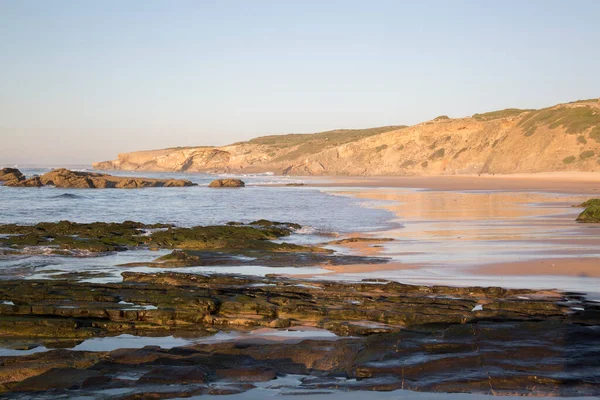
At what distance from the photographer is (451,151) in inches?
2963

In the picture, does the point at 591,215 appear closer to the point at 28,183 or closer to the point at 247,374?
the point at 247,374

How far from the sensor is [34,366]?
5.08 metres

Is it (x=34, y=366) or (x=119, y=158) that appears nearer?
(x=34, y=366)

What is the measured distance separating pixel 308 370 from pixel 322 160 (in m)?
87.5

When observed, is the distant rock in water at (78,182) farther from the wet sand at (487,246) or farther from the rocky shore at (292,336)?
the rocky shore at (292,336)

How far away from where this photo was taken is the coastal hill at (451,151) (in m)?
57.0

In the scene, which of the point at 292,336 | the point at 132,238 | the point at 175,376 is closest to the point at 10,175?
the point at 132,238

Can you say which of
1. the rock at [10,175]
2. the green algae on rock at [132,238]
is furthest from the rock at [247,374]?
the rock at [10,175]

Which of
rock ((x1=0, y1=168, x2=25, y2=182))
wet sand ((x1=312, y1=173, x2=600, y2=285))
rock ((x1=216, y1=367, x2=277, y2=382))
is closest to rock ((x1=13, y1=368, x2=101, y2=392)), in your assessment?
rock ((x1=216, y1=367, x2=277, y2=382))

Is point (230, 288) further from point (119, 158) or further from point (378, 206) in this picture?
point (119, 158)

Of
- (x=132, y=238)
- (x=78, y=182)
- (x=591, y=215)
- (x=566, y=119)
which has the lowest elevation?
(x=591, y=215)

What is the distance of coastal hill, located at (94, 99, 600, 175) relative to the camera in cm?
5700

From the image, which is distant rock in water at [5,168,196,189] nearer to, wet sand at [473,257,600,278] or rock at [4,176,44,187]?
rock at [4,176,44,187]

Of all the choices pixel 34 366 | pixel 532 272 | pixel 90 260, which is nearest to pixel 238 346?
pixel 34 366
